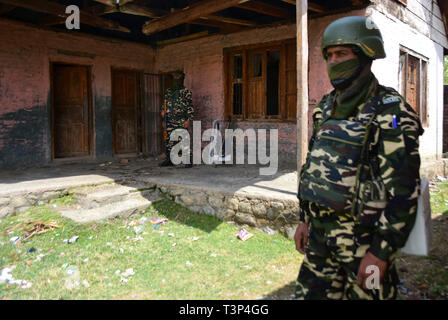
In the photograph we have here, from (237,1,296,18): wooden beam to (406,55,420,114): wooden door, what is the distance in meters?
2.99

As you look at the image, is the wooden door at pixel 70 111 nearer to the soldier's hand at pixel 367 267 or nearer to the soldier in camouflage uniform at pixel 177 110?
the soldier in camouflage uniform at pixel 177 110

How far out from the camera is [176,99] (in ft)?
22.5

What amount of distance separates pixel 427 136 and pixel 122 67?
7.21 m

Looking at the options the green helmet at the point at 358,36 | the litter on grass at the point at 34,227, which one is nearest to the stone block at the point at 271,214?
the litter on grass at the point at 34,227

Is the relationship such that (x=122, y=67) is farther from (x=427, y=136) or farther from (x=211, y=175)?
(x=427, y=136)

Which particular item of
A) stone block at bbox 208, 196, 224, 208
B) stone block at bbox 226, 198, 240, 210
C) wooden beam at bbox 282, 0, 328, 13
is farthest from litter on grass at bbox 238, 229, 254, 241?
wooden beam at bbox 282, 0, 328, 13

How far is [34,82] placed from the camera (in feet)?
22.9

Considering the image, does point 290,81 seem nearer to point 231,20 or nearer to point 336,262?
point 231,20

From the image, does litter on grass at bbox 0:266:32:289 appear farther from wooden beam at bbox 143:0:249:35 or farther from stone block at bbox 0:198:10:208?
wooden beam at bbox 143:0:249:35

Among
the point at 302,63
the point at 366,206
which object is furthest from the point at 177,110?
the point at 366,206

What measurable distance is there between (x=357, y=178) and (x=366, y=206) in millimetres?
137

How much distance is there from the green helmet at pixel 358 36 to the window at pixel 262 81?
4.87 m
